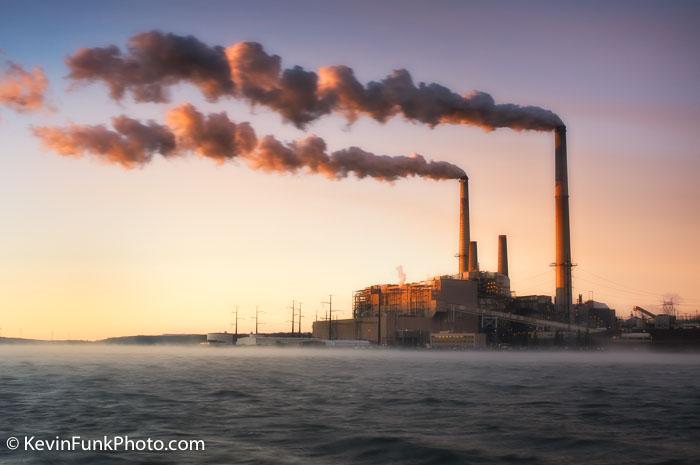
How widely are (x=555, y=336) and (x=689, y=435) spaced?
173 m

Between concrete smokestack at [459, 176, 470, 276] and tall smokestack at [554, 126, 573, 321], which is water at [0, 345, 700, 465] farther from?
concrete smokestack at [459, 176, 470, 276]

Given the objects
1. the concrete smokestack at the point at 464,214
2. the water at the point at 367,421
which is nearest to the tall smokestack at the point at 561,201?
the concrete smokestack at the point at 464,214

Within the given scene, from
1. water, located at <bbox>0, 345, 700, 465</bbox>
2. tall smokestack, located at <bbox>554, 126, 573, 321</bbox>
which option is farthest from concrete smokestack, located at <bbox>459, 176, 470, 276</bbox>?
water, located at <bbox>0, 345, 700, 465</bbox>

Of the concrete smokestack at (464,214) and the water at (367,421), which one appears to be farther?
the concrete smokestack at (464,214)

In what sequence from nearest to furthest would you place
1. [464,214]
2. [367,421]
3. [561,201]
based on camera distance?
1. [367,421]
2. [561,201]
3. [464,214]

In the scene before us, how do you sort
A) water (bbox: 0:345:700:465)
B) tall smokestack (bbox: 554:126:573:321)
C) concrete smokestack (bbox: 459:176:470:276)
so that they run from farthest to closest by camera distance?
concrete smokestack (bbox: 459:176:470:276) < tall smokestack (bbox: 554:126:573:321) < water (bbox: 0:345:700:465)

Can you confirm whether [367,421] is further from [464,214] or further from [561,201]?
[464,214]

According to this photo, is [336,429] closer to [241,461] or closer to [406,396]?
[241,461]

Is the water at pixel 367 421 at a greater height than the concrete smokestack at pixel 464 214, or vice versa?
the concrete smokestack at pixel 464 214

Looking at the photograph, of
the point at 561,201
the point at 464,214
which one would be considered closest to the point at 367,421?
the point at 561,201

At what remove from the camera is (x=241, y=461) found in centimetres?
2441

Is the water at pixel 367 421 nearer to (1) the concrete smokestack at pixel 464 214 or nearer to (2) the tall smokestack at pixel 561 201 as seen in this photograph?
(2) the tall smokestack at pixel 561 201

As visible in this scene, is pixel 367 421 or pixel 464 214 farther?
pixel 464 214

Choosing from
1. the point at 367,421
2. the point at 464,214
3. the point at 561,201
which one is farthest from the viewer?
the point at 464,214
